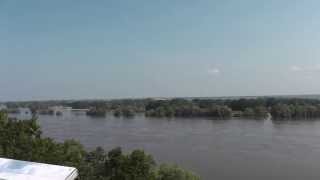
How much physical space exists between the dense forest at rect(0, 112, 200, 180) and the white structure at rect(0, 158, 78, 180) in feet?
27.6

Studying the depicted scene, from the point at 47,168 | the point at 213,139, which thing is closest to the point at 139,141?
the point at 213,139

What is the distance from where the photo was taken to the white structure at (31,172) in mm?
2580

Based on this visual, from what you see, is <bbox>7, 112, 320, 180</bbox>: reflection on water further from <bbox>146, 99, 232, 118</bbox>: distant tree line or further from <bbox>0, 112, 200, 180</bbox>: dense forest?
<bbox>146, 99, 232, 118</bbox>: distant tree line

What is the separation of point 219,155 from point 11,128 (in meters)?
10.9

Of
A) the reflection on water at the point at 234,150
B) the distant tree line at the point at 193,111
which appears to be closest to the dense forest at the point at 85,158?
the reflection on water at the point at 234,150

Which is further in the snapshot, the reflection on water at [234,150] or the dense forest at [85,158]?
the reflection on water at [234,150]

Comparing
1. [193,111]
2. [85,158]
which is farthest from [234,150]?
[193,111]

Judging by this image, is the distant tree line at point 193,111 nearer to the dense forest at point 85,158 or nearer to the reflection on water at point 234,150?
the reflection on water at point 234,150

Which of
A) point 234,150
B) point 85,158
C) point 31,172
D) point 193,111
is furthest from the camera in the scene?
point 193,111

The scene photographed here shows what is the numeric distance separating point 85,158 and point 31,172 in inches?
440

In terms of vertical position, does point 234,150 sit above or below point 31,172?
Answer: below

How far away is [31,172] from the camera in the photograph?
2680 millimetres

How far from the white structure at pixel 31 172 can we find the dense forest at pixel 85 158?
331 inches

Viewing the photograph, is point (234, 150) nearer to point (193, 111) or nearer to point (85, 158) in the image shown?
point (85, 158)
